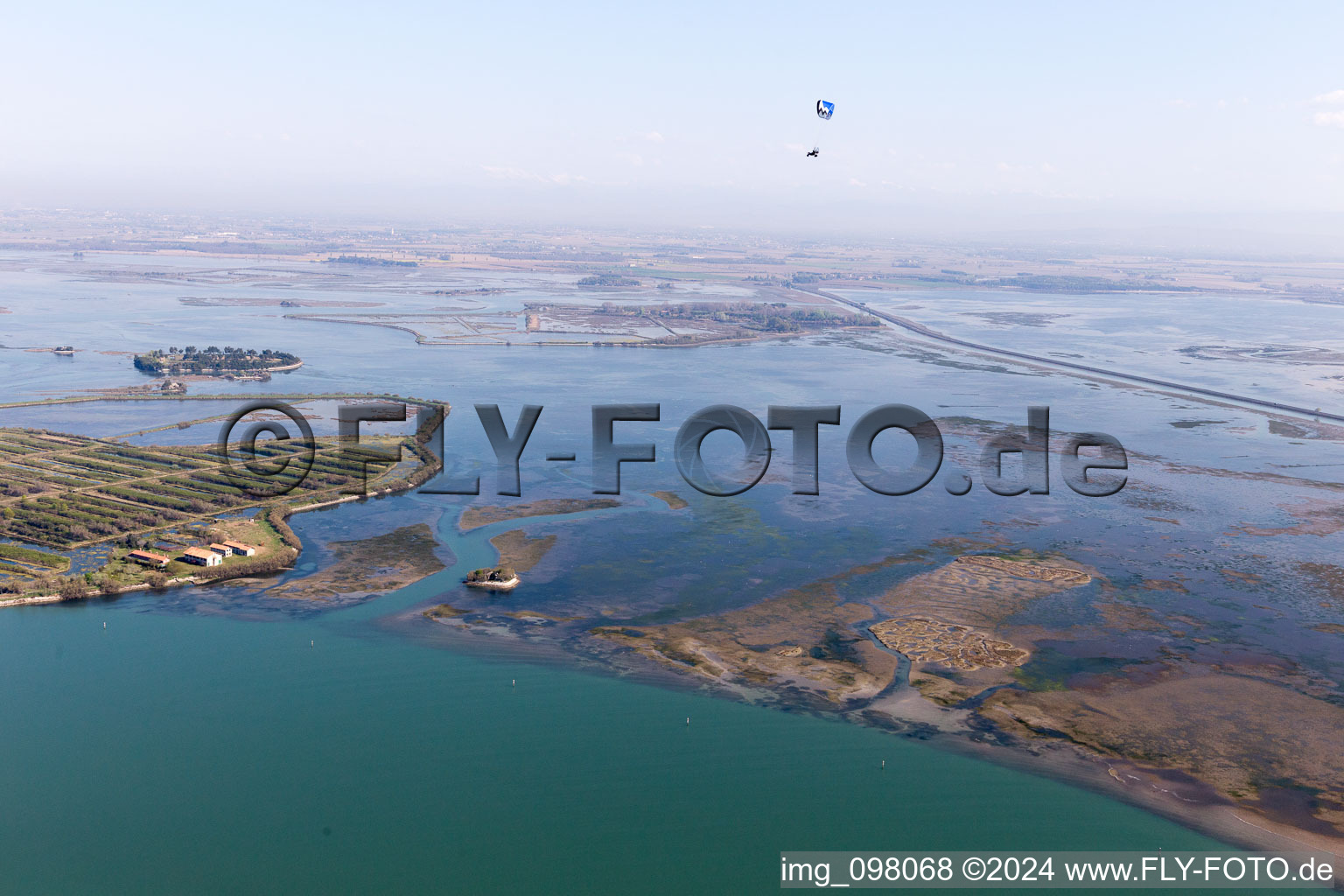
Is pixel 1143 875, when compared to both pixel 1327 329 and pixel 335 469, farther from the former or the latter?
pixel 1327 329

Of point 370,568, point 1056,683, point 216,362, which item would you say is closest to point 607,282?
point 216,362

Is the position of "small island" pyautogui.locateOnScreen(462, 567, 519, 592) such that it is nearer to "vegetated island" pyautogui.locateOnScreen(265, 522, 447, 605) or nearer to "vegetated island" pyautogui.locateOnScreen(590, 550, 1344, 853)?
"vegetated island" pyautogui.locateOnScreen(265, 522, 447, 605)

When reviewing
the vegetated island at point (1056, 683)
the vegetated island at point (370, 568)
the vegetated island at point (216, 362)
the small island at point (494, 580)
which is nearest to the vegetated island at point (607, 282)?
the vegetated island at point (216, 362)

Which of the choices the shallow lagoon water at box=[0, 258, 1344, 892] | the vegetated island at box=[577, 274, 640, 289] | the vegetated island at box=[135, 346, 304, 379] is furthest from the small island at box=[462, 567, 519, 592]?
the vegetated island at box=[577, 274, 640, 289]

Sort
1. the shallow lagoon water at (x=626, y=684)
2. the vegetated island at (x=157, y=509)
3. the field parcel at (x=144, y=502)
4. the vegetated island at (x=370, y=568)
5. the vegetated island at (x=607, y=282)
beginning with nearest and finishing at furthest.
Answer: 1. the shallow lagoon water at (x=626, y=684)
2. the vegetated island at (x=370, y=568)
3. the vegetated island at (x=157, y=509)
4. the field parcel at (x=144, y=502)
5. the vegetated island at (x=607, y=282)

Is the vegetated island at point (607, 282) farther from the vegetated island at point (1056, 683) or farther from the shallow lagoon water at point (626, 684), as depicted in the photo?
the vegetated island at point (1056, 683)

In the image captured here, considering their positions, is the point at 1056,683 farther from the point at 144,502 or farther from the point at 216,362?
the point at 216,362
